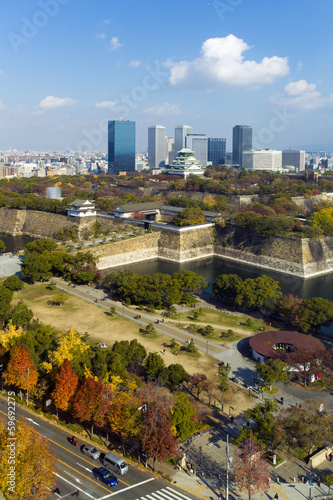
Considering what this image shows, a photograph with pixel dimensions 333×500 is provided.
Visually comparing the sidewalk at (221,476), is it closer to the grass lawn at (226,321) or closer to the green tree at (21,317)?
the grass lawn at (226,321)

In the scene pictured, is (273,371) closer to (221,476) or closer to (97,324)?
(221,476)

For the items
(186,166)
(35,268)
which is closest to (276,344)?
(35,268)

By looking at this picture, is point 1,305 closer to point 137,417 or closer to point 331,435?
point 137,417

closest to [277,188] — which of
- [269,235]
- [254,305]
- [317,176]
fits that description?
[317,176]

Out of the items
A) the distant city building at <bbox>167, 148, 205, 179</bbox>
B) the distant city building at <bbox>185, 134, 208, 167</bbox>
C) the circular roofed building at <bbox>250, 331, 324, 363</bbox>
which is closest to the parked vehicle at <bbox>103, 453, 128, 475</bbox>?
the circular roofed building at <bbox>250, 331, 324, 363</bbox>

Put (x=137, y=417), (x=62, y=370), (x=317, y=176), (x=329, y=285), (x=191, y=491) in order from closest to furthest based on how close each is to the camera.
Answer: (x=191, y=491), (x=137, y=417), (x=62, y=370), (x=329, y=285), (x=317, y=176)

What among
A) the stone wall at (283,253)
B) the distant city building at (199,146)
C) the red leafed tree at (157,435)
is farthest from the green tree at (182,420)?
the distant city building at (199,146)
